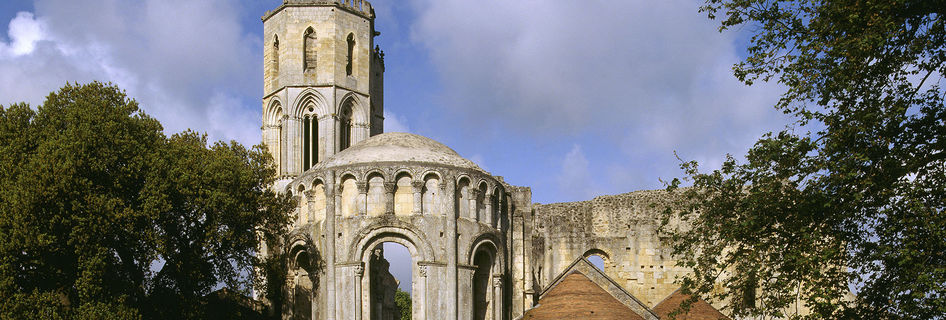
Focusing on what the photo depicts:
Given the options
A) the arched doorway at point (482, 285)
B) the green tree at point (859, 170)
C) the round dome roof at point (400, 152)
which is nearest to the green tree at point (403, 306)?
the round dome roof at point (400, 152)

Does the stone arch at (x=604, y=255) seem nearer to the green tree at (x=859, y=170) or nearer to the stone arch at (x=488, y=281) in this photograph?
the stone arch at (x=488, y=281)

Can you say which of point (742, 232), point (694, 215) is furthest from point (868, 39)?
point (694, 215)

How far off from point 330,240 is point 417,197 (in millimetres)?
2534

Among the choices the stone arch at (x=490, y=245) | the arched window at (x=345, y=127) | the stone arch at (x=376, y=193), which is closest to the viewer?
the stone arch at (x=376, y=193)

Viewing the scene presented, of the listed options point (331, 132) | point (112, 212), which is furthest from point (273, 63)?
point (112, 212)

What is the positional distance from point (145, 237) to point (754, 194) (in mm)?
13466

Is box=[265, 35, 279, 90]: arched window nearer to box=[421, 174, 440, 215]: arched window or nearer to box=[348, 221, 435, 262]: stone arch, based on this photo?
box=[421, 174, 440, 215]: arched window

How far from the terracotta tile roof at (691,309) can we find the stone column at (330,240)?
9927mm

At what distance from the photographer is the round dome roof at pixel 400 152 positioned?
25484 millimetres

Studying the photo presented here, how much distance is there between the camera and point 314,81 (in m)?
38.9

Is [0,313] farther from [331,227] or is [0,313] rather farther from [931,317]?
[931,317]

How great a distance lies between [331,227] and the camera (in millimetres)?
24719

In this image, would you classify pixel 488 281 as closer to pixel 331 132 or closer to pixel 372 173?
pixel 372 173

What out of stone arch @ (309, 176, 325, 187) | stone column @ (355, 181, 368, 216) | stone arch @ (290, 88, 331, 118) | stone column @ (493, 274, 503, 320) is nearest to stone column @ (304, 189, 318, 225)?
stone arch @ (309, 176, 325, 187)
